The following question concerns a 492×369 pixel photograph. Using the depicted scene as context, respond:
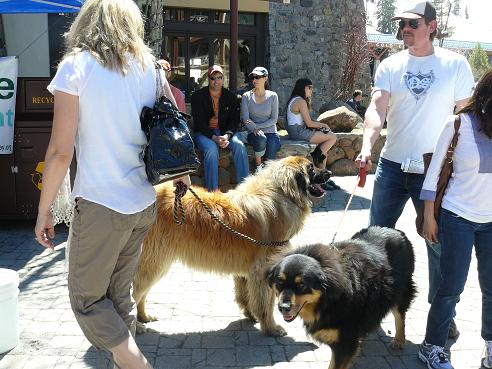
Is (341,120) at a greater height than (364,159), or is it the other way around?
(341,120)

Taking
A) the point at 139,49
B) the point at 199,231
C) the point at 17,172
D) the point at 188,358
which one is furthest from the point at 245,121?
the point at 139,49

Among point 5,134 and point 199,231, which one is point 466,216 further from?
point 5,134

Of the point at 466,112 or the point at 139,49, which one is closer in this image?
the point at 139,49

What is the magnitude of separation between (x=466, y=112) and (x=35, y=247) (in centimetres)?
481

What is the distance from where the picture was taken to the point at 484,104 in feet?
10.4

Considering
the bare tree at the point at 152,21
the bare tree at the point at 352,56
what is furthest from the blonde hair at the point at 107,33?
the bare tree at the point at 352,56

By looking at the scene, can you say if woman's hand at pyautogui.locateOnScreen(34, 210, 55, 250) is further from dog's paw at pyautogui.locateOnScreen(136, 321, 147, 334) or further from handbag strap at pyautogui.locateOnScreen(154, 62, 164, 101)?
dog's paw at pyautogui.locateOnScreen(136, 321, 147, 334)

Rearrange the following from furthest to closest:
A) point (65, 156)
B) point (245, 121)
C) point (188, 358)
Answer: point (245, 121)
point (188, 358)
point (65, 156)

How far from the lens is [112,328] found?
8.50ft

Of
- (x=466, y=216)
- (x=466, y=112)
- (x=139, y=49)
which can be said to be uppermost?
(x=139, y=49)

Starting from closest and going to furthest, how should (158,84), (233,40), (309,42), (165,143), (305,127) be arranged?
(165,143) < (158,84) < (305,127) < (233,40) < (309,42)

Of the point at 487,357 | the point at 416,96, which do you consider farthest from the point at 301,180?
the point at 487,357

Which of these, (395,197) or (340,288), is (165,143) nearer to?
(340,288)

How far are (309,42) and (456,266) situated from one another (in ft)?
50.7
